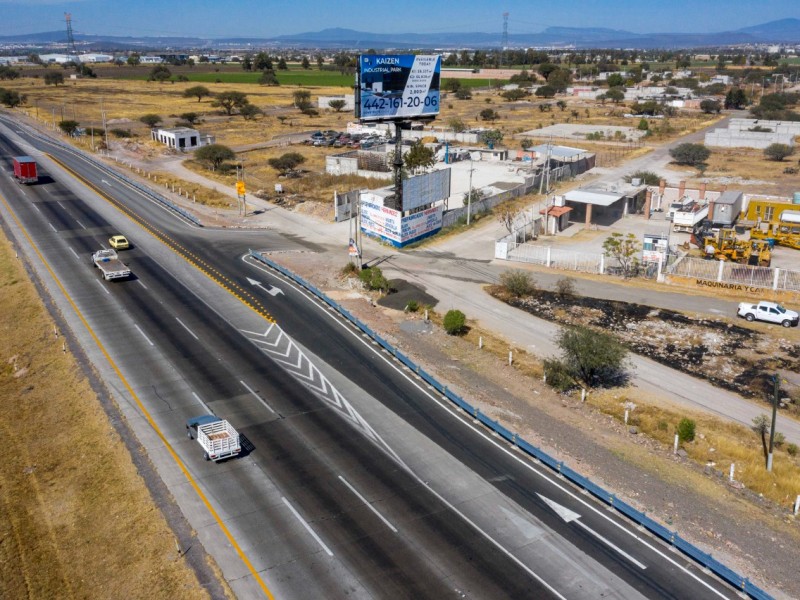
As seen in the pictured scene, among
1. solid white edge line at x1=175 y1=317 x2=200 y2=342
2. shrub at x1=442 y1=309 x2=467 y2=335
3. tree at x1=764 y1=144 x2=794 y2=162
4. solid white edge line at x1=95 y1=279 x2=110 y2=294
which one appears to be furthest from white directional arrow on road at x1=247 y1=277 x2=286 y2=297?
tree at x1=764 y1=144 x2=794 y2=162

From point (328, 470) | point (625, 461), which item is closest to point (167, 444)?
point (328, 470)

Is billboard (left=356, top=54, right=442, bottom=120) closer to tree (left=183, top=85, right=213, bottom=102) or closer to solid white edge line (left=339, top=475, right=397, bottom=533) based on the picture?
solid white edge line (left=339, top=475, right=397, bottom=533)

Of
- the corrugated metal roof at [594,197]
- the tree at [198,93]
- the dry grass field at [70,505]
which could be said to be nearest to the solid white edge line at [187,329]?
the dry grass field at [70,505]

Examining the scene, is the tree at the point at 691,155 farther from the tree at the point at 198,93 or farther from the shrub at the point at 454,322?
the tree at the point at 198,93

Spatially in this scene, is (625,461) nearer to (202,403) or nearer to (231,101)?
(202,403)

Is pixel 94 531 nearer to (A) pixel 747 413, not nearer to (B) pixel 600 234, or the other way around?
(A) pixel 747 413
